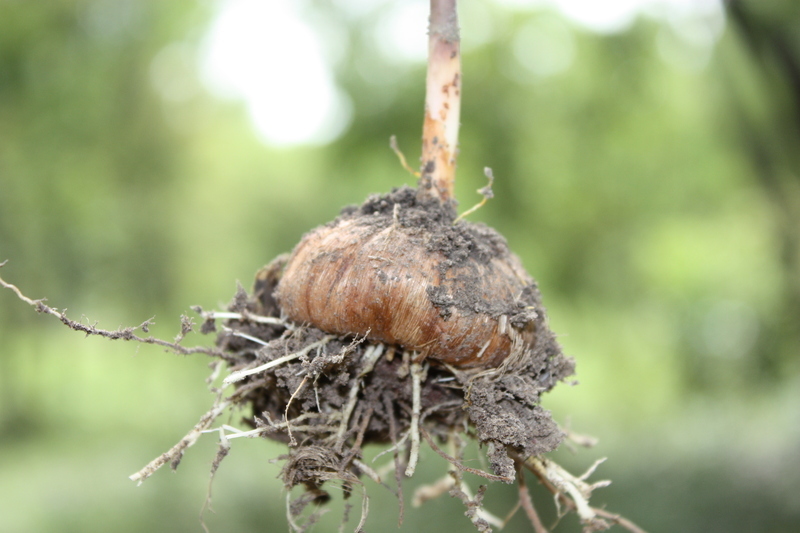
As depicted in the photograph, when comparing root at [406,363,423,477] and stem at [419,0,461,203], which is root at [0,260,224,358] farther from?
→ stem at [419,0,461,203]

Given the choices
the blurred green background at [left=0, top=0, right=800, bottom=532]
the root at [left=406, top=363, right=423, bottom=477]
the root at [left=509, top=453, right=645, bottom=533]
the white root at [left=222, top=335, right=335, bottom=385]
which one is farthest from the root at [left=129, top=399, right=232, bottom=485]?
the blurred green background at [left=0, top=0, right=800, bottom=532]

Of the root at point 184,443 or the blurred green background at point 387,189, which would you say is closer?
the root at point 184,443

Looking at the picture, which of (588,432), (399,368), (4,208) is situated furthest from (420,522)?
(4,208)

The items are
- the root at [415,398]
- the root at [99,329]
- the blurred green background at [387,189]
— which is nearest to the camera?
the root at [99,329]

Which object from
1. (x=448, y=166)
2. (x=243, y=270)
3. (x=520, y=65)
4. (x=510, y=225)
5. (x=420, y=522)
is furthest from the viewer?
(x=243, y=270)

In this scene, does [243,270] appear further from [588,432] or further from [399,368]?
[399,368]

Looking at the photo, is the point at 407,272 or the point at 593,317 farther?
the point at 593,317

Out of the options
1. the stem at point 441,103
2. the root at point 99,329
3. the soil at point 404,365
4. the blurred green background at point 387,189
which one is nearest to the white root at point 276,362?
the soil at point 404,365

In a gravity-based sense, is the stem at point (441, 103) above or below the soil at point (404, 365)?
above

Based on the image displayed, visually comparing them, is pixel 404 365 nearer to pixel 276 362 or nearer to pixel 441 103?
pixel 276 362

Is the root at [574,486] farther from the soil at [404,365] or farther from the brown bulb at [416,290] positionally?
the brown bulb at [416,290]
